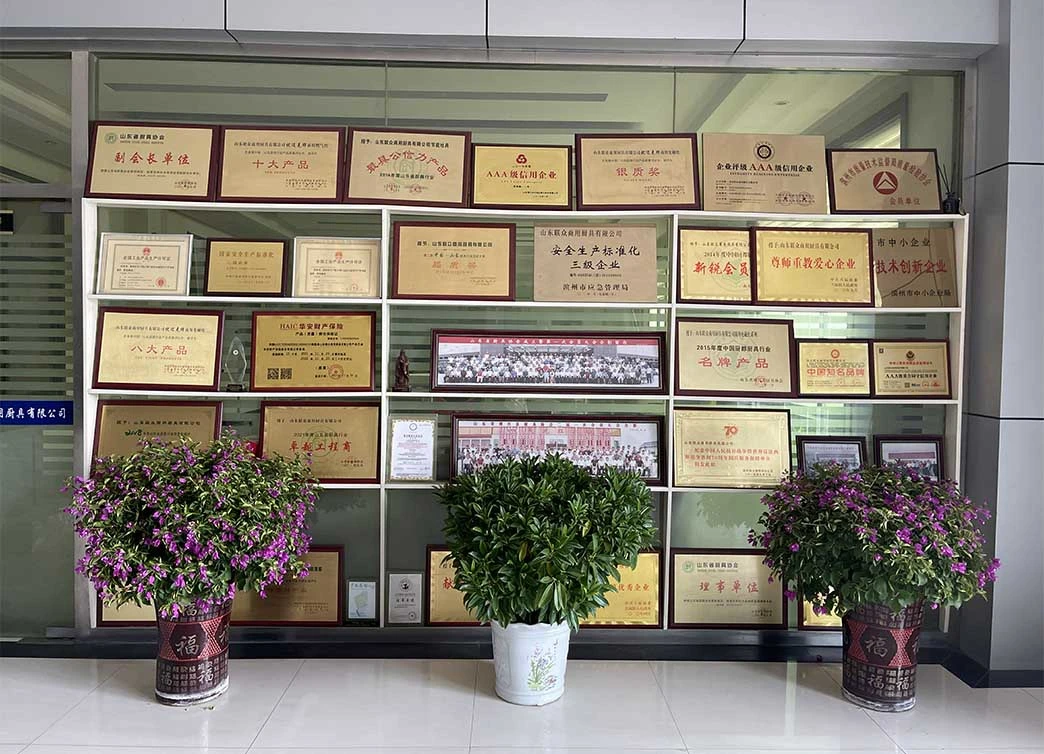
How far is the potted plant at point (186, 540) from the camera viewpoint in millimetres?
2723

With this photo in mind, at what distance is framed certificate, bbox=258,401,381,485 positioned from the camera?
342 cm

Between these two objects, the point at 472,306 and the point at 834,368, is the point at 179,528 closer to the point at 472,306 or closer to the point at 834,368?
the point at 472,306

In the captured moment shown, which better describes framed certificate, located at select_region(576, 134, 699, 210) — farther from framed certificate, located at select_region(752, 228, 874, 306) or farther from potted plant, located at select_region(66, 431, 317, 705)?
potted plant, located at select_region(66, 431, 317, 705)

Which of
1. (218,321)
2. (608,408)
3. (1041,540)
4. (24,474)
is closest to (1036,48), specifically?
(1041,540)

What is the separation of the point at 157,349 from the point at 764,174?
2.78 meters

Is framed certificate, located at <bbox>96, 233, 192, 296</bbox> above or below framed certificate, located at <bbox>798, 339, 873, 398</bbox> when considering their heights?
above

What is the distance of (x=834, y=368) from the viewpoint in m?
3.47

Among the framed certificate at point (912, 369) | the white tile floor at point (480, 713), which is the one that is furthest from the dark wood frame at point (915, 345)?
the white tile floor at point (480, 713)

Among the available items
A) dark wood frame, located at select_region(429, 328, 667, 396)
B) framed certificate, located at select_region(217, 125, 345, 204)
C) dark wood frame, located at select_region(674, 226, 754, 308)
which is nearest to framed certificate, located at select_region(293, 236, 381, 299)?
framed certificate, located at select_region(217, 125, 345, 204)

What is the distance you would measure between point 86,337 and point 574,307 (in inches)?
83.2

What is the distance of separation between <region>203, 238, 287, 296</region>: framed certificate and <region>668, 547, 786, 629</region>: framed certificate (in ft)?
7.04

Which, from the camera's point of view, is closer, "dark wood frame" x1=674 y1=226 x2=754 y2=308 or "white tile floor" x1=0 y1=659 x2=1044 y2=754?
"white tile floor" x1=0 y1=659 x2=1044 y2=754

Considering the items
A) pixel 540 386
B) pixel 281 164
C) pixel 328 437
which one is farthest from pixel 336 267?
pixel 540 386

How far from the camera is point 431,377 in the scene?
3434 millimetres
